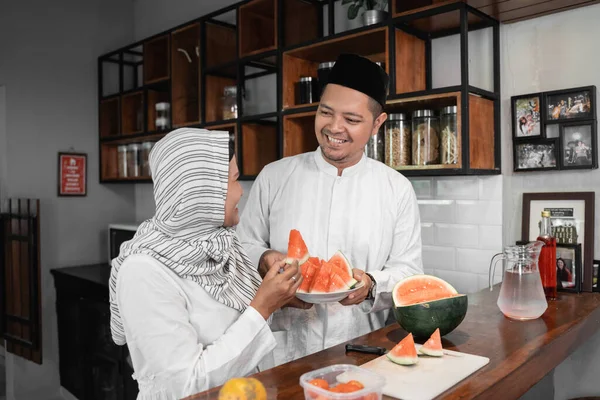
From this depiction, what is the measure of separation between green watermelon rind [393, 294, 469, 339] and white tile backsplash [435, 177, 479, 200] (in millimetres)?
1220

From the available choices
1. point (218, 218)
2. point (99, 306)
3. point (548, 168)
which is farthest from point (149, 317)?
point (99, 306)

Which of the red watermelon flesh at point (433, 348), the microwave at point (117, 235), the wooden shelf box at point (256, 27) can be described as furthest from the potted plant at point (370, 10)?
the microwave at point (117, 235)

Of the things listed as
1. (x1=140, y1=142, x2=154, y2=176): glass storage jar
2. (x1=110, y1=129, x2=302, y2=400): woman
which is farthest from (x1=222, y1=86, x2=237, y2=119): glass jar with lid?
(x1=110, y1=129, x2=302, y2=400): woman

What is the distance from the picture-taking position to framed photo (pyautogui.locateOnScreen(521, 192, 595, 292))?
2395 millimetres

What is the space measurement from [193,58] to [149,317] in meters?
3.03

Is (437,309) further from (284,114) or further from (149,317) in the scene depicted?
(284,114)

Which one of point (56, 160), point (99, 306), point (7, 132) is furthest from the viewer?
point (56, 160)

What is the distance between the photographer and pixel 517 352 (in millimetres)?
1550

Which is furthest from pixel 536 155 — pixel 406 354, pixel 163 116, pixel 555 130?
pixel 163 116

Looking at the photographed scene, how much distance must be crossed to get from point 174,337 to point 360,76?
Answer: 134 centimetres

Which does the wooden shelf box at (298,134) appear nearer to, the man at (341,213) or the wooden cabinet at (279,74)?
the wooden cabinet at (279,74)

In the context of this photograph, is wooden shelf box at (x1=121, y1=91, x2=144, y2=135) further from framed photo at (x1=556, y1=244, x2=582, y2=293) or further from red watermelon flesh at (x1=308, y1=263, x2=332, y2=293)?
framed photo at (x1=556, y1=244, x2=582, y2=293)

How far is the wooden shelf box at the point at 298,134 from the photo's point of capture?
3.04 m

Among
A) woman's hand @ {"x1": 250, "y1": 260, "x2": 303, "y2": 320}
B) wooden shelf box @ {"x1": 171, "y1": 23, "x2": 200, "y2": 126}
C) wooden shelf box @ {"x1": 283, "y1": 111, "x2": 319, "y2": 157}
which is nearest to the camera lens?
woman's hand @ {"x1": 250, "y1": 260, "x2": 303, "y2": 320}
